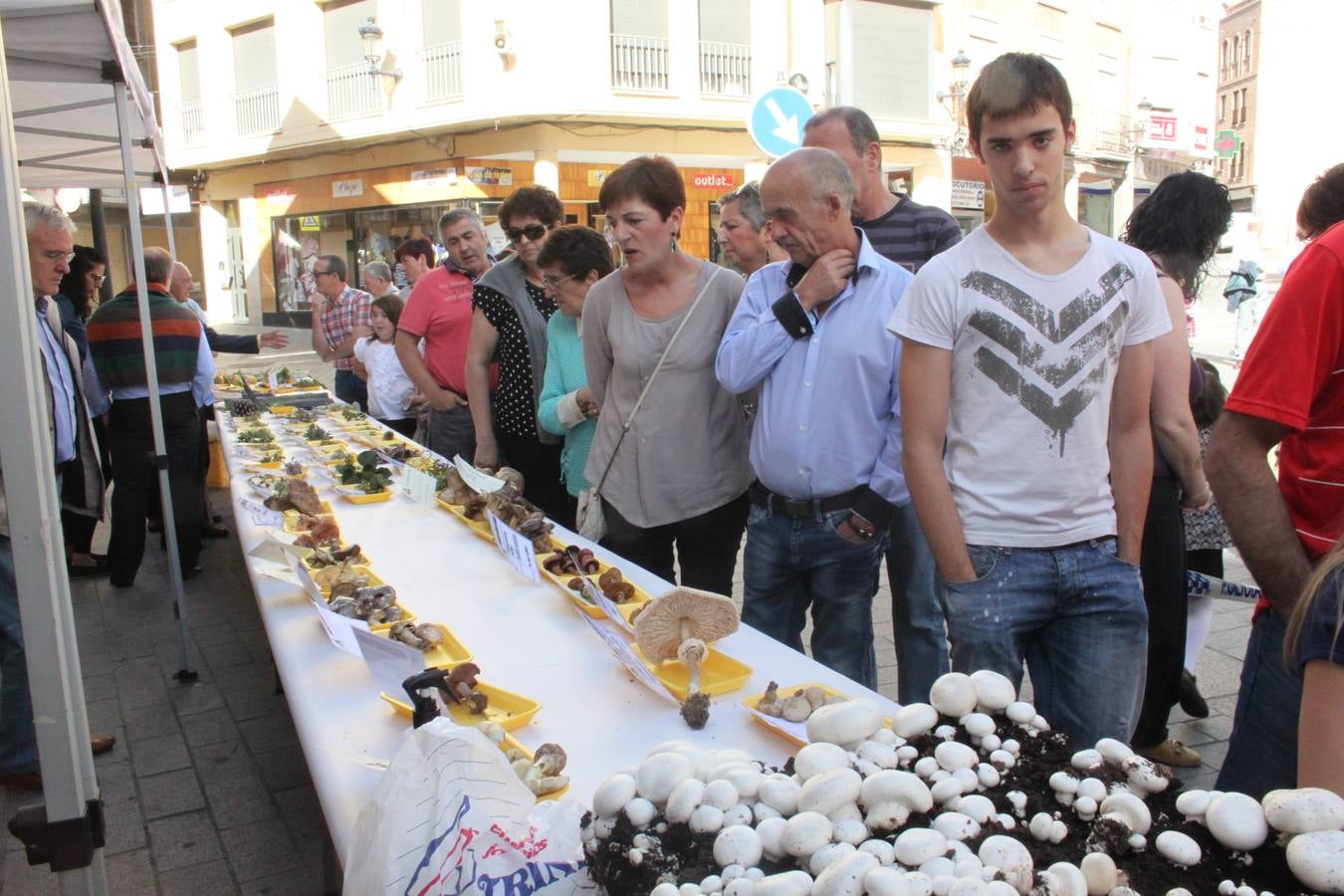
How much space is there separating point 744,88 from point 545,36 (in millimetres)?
4128

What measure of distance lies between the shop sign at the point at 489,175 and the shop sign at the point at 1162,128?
62.5 feet

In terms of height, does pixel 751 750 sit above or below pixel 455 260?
below

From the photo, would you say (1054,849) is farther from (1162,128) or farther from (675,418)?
(1162,128)

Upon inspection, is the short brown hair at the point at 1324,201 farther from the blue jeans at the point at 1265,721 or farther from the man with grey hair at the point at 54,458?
the man with grey hair at the point at 54,458

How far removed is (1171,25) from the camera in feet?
92.4

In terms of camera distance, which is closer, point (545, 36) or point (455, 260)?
point (455, 260)

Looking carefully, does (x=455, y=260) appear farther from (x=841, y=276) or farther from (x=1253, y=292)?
(x=1253, y=292)

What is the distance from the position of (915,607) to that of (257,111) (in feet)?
76.2

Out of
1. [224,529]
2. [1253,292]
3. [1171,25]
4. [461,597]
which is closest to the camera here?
[461,597]

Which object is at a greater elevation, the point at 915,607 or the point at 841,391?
the point at 841,391

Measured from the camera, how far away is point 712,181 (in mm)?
19453

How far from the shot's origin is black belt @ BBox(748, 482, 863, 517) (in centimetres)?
226

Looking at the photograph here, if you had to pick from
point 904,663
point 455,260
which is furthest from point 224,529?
point 904,663

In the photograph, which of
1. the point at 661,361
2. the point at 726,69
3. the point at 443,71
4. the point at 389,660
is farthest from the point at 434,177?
the point at 389,660
